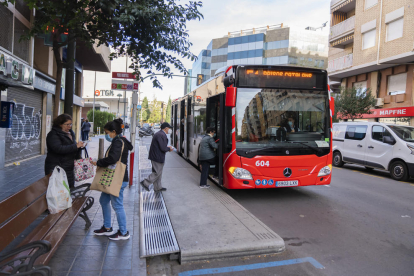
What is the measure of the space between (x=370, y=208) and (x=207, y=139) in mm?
3965

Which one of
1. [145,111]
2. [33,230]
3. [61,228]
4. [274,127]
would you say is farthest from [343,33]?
[145,111]

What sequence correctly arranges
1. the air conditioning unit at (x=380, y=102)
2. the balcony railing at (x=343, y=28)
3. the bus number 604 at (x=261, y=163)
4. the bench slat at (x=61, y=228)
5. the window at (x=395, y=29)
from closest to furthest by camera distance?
the bench slat at (x=61, y=228), the bus number 604 at (x=261, y=163), the window at (x=395, y=29), the air conditioning unit at (x=380, y=102), the balcony railing at (x=343, y=28)

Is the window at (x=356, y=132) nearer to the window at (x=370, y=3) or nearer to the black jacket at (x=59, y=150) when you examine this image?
the black jacket at (x=59, y=150)

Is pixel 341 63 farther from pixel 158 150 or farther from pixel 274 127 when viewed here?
pixel 158 150

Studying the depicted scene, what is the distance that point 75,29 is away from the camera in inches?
257

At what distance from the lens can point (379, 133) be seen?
1120cm

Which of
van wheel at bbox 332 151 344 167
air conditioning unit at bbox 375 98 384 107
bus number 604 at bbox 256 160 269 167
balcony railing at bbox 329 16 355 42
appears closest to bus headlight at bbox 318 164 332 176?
bus number 604 at bbox 256 160 269 167

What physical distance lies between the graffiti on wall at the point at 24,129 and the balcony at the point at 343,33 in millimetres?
23382

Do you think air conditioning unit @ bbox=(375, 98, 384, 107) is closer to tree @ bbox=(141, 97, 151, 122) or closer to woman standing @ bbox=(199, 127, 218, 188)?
woman standing @ bbox=(199, 127, 218, 188)

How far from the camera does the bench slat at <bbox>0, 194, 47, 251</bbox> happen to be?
265cm

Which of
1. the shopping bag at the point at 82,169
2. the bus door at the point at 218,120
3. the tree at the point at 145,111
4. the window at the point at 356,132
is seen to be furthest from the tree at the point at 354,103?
the tree at the point at 145,111

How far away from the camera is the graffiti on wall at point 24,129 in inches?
407

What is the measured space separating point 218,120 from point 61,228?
4.86 m

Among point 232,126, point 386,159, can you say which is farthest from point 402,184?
point 232,126
